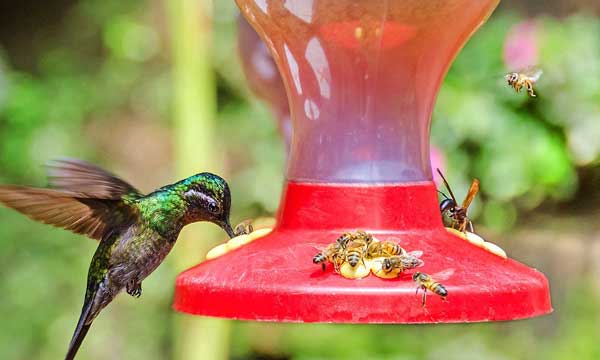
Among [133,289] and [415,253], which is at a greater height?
[415,253]

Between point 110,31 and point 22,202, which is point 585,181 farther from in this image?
point 22,202

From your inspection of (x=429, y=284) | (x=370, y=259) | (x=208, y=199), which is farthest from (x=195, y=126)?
(x=429, y=284)

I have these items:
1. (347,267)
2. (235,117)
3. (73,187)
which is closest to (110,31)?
(235,117)


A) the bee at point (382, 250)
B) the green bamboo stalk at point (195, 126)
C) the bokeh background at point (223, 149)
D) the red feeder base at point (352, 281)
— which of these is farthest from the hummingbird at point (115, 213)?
the green bamboo stalk at point (195, 126)

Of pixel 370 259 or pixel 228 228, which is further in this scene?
pixel 228 228

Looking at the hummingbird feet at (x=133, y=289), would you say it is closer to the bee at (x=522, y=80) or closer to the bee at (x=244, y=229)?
the bee at (x=244, y=229)

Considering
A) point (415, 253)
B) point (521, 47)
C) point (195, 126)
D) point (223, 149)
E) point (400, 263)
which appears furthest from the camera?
point (223, 149)

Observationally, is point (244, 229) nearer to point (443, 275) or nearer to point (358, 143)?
point (358, 143)
